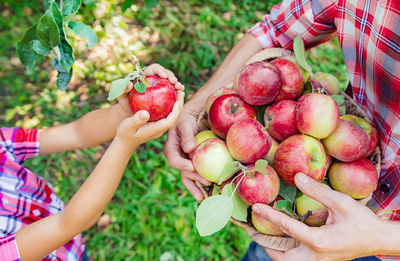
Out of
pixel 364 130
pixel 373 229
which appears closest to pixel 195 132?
pixel 364 130

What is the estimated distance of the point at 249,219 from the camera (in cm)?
127

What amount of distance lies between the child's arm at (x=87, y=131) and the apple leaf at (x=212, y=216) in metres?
0.50

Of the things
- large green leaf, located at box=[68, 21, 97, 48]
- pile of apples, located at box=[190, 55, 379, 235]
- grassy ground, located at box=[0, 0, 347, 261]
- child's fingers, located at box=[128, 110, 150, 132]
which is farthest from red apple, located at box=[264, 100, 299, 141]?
grassy ground, located at box=[0, 0, 347, 261]

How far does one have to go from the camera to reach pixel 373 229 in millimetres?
985

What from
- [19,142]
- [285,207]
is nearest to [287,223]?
[285,207]

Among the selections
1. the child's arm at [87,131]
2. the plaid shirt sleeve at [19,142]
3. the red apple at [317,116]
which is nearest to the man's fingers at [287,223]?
the red apple at [317,116]

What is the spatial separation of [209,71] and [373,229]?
79.1 inches

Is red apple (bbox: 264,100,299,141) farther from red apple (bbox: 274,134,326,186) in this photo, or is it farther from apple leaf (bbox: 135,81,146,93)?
apple leaf (bbox: 135,81,146,93)

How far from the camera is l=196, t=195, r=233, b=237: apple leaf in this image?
42.9 inches

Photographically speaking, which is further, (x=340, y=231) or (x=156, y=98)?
(x=156, y=98)

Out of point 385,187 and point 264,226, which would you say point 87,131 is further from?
point 385,187

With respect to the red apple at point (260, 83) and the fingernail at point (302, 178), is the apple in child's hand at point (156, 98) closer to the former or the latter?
the red apple at point (260, 83)

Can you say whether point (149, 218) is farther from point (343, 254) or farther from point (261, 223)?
point (343, 254)

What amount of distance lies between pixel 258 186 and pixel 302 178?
0.49ft
